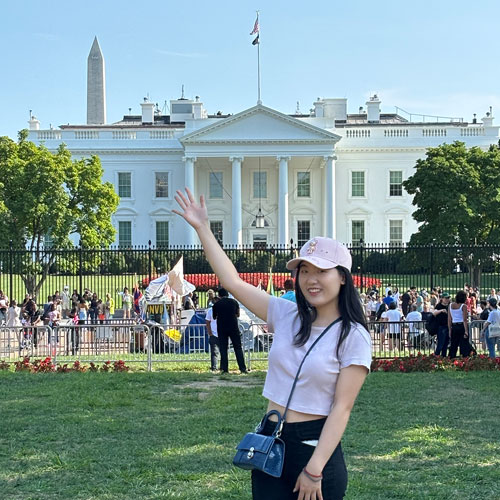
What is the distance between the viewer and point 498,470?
648cm

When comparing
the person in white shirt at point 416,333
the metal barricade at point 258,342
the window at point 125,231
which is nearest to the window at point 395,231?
the window at point 125,231

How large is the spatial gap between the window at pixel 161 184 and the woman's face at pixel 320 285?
56.3 m

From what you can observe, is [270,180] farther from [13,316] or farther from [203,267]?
[13,316]

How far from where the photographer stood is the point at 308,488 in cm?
318

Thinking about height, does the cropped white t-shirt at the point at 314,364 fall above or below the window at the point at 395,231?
below

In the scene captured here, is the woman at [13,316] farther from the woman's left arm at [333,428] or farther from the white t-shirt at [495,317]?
the woman's left arm at [333,428]

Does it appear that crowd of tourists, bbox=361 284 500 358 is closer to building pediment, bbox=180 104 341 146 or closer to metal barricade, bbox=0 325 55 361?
metal barricade, bbox=0 325 55 361

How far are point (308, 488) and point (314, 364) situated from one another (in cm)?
50

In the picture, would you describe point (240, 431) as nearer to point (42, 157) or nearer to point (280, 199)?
point (42, 157)

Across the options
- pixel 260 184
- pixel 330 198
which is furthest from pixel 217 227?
pixel 330 198

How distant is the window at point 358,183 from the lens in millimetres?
59469

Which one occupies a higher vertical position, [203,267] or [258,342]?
[203,267]

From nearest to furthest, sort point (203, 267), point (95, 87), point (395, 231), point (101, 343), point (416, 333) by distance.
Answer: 1. point (416, 333)
2. point (101, 343)
3. point (203, 267)
4. point (395, 231)
5. point (95, 87)

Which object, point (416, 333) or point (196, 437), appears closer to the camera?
point (196, 437)
